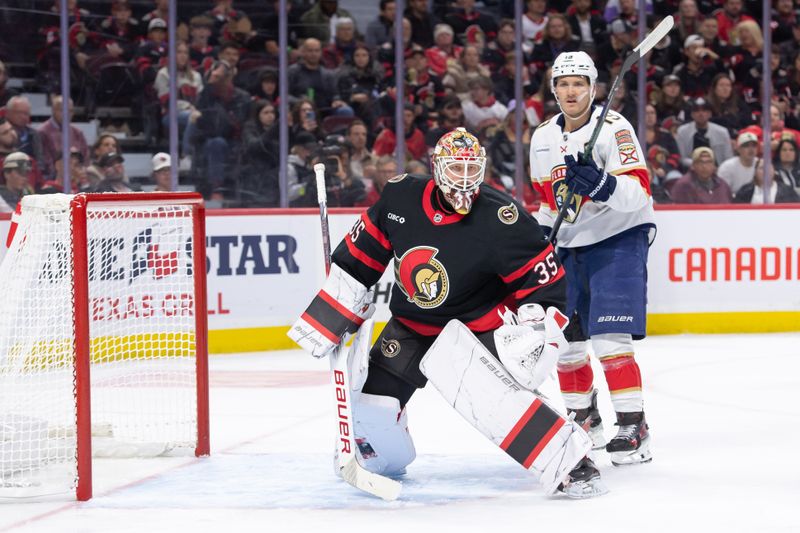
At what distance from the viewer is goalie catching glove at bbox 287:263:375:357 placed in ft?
11.2

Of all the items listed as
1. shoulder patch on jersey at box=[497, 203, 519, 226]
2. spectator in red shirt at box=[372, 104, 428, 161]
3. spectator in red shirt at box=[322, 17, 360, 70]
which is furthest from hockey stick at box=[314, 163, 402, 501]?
spectator in red shirt at box=[322, 17, 360, 70]

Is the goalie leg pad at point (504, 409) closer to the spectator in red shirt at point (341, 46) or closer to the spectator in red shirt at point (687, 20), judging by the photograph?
the spectator in red shirt at point (341, 46)

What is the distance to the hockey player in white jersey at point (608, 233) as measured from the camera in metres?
3.74

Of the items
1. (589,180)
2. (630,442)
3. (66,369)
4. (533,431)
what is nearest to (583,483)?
(533,431)

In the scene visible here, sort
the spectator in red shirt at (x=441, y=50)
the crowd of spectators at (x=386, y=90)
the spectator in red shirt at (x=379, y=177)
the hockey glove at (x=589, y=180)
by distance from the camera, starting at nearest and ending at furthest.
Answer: the hockey glove at (x=589, y=180) < the crowd of spectators at (x=386, y=90) < the spectator in red shirt at (x=379, y=177) < the spectator in red shirt at (x=441, y=50)

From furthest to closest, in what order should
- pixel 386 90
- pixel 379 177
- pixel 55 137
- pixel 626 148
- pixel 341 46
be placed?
pixel 341 46 → pixel 386 90 → pixel 379 177 → pixel 55 137 → pixel 626 148

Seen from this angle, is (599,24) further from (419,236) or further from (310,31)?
(419,236)

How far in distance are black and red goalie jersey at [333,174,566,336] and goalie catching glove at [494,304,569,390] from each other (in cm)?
5

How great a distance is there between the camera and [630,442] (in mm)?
3736

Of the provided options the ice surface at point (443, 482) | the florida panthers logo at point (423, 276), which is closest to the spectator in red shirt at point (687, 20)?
the ice surface at point (443, 482)

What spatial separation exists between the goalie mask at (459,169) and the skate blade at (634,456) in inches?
37.9

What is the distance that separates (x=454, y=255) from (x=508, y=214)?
18 cm

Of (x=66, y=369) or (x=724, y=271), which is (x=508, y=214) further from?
(x=724, y=271)

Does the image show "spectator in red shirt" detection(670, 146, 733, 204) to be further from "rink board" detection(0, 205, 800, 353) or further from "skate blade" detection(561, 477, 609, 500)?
"skate blade" detection(561, 477, 609, 500)
